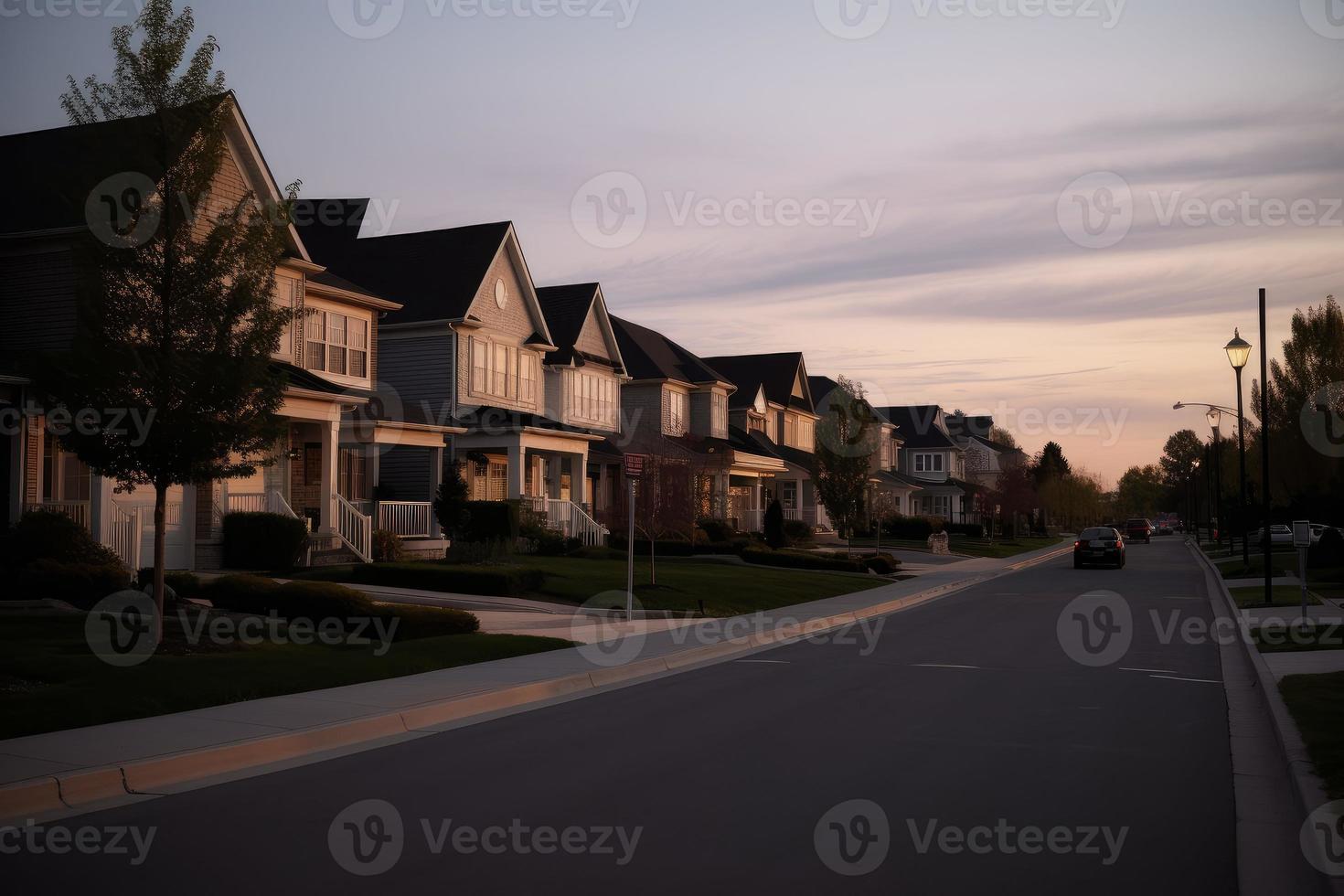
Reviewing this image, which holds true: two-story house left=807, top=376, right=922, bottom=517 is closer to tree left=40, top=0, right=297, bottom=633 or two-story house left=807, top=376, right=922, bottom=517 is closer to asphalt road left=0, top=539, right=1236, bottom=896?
tree left=40, top=0, right=297, bottom=633

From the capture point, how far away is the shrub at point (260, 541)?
2475cm

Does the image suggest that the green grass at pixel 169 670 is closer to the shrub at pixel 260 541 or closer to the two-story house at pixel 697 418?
the shrub at pixel 260 541

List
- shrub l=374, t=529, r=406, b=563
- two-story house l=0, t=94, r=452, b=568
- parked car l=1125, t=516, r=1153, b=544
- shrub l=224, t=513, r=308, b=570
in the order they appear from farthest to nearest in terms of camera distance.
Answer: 1. parked car l=1125, t=516, r=1153, b=544
2. shrub l=374, t=529, r=406, b=563
3. shrub l=224, t=513, r=308, b=570
4. two-story house l=0, t=94, r=452, b=568

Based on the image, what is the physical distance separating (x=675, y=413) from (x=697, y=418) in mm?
2520

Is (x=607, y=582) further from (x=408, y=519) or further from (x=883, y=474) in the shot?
(x=883, y=474)

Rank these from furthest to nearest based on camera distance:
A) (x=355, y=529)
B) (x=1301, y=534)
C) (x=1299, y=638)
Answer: (x=355, y=529) < (x=1301, y=534) < (x=1299, y=638)

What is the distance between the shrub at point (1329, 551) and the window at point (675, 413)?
25154 mm

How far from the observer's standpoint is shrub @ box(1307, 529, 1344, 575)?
1460 inches

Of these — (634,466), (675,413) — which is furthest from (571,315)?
(634,466)

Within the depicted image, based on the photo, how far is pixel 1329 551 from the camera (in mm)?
37625

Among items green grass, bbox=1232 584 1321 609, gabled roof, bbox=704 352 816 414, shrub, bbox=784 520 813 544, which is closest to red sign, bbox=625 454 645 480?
green grass, bbox=1232 584 1321 609

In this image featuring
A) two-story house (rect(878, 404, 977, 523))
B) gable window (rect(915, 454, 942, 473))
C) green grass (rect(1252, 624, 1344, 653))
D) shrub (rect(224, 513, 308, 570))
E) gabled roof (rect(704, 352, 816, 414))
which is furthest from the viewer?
gable window (rect(915, 454, 942, 473))

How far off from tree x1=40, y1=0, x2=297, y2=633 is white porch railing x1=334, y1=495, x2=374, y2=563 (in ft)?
35.5

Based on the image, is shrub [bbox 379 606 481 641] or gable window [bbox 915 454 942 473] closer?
shrub [bbox 379 606 481 641]
